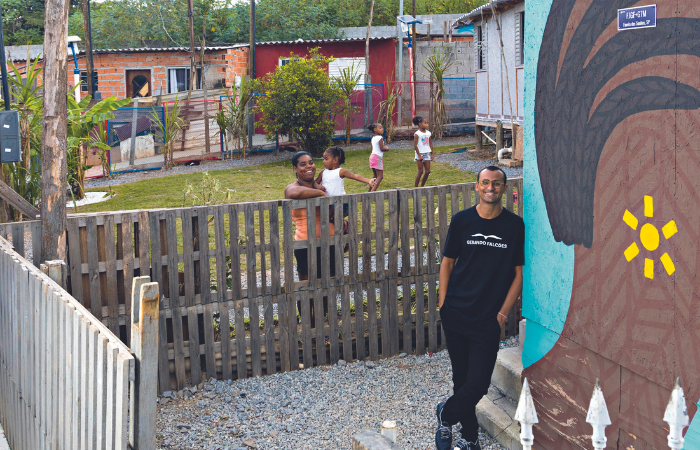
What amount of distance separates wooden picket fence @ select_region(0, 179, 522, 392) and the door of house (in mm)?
20431

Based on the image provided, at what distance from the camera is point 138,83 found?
2556 centimetres

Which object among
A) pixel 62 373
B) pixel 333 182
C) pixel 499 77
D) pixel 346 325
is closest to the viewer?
pixel 62 373

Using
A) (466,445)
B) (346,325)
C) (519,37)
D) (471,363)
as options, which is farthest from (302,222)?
(519,37)

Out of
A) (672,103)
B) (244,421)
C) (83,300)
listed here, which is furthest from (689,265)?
(83,300)

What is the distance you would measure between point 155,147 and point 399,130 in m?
7.57

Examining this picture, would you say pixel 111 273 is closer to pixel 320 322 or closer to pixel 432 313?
pixel 320 322

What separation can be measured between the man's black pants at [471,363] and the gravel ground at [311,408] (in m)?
0.51

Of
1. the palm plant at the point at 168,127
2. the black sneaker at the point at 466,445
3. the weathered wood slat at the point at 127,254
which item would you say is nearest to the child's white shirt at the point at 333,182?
the weathered wood slat at the point at 127,254

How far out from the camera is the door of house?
25.4 metres

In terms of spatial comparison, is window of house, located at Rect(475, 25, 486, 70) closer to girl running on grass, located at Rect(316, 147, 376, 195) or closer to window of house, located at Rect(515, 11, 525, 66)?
window of house, located at Rect(515, 11, 525, 66)

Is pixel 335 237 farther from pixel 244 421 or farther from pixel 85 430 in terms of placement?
pixel 85 430

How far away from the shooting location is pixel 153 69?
2545cm

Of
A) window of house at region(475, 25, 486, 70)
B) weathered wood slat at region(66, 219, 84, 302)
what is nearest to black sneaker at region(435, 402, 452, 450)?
weathered wood slat at region(66, 219, 84, 302)

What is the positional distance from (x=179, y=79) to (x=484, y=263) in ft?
77.8
